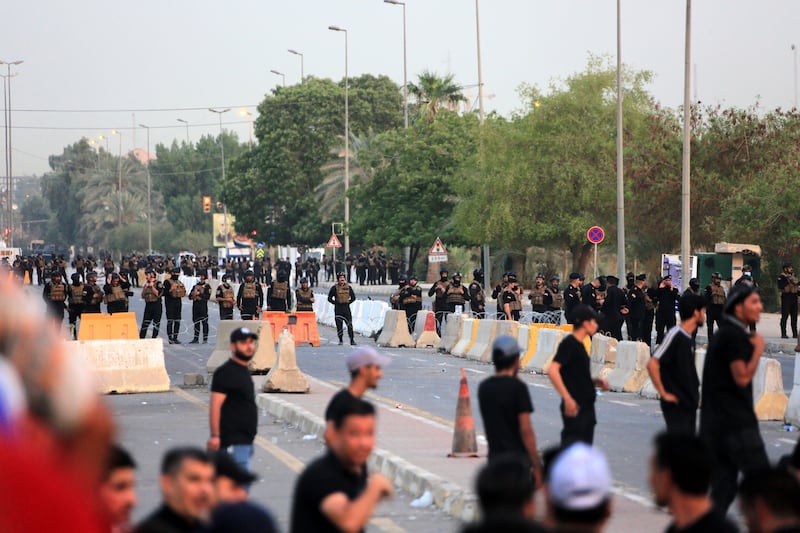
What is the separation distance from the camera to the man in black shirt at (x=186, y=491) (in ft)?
14.8

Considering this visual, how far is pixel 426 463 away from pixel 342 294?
19.8 metres

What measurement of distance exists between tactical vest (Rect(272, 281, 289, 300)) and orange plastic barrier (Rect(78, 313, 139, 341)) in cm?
652

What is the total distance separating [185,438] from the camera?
16.0 meters

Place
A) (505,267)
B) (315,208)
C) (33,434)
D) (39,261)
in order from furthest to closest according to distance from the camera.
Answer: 1. (315,208)
2. (39,261)
3. (505,267)
4. (33,434)

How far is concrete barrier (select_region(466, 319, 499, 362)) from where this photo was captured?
1132 inches

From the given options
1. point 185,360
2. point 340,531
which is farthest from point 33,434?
point 185,360

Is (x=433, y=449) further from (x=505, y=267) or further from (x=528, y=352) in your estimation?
(x=505, y=267)

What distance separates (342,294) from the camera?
32281mm

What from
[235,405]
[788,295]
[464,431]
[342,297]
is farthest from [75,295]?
[235,405]

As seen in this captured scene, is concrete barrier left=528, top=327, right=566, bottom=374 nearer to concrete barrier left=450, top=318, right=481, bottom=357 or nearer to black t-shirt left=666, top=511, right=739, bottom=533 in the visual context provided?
concrete barrier left=450, top=318, right=481, bottom=357

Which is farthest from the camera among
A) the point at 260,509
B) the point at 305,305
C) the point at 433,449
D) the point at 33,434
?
the point at 305,305

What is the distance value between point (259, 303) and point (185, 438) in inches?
760

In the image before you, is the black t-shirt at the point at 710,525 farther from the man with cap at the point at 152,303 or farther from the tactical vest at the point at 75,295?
the tactical vest at the point at 75,295

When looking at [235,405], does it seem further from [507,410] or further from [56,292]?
[56,292]
